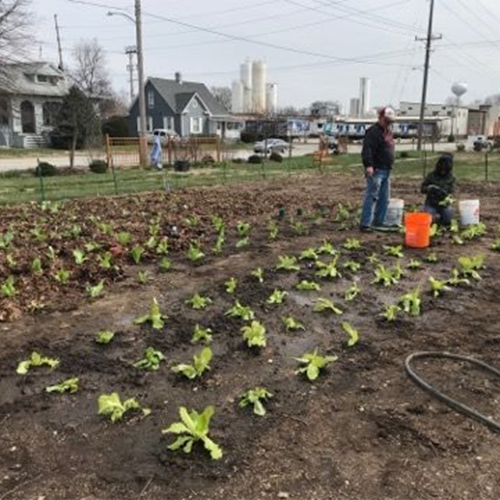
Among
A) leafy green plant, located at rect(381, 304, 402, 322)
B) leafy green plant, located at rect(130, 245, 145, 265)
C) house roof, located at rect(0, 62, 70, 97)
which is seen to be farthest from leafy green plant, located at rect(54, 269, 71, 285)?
house roof, located at rect(0, 62, 70, 97)

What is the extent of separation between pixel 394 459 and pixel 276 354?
1.49m

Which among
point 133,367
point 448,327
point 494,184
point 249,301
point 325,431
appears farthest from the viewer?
point 494,184

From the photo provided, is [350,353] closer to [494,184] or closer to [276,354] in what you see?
[276,354]

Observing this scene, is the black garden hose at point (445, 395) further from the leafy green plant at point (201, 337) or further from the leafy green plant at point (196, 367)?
the leafy green plant at point (201, 337)

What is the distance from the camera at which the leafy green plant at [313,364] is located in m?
A: 3.98

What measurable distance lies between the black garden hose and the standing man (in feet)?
15.6

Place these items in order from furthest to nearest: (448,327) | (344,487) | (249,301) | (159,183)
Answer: (159,183)
(249,301)
(448,327)
(344,487)

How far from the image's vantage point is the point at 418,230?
307 inches

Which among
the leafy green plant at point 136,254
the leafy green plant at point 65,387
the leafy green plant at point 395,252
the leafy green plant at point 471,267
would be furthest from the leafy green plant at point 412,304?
the leafy green plant at point 136,254

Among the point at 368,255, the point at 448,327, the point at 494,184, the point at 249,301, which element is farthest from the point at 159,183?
the point at 448,327

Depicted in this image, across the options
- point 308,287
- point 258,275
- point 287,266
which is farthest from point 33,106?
point 308,287

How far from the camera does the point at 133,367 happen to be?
166 inches

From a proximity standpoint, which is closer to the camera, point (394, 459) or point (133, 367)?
point (394, 459)

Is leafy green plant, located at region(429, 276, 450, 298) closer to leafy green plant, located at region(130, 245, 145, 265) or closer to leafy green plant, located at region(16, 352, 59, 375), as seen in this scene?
leafy green plant, located at region(130, 245, 145, 265)
